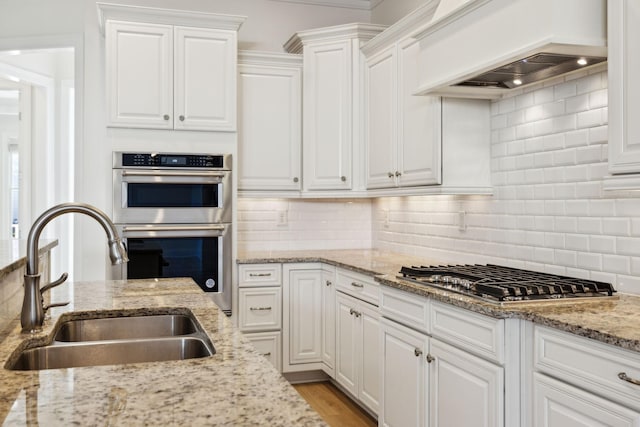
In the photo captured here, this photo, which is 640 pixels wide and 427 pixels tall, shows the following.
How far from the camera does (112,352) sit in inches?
64.4

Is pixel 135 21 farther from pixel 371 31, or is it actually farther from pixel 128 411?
pixel 128 411

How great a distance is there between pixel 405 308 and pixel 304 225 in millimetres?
2150

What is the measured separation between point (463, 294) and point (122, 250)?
4.40ft

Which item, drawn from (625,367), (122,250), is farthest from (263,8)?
(625,367)

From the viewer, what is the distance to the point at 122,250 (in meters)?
1.64

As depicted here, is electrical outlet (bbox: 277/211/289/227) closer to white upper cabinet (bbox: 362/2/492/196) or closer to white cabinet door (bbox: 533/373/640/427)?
white upper cabinet (bbox: 362/2/492/196)

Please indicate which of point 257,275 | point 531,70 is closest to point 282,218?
point 257,275

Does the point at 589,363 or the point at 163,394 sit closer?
the point at 163,394

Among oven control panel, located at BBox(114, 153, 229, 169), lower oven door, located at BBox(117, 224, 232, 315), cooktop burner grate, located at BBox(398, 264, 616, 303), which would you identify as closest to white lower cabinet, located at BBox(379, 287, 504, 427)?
cooktop burner grate, located at BBox(398, 264, 616, 303)

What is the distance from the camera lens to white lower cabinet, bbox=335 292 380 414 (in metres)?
3.38

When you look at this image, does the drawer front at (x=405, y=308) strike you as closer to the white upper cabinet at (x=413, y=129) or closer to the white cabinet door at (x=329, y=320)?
the white upper cabinet at (x=413, y=129)

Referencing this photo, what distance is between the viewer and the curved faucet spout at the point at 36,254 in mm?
1613

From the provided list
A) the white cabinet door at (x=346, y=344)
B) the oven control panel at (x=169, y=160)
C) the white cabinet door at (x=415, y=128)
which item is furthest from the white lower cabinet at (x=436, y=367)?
the oven control panel at (x=169, y=160)

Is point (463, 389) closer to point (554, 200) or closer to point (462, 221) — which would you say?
point (554, 200)
